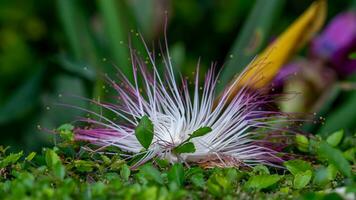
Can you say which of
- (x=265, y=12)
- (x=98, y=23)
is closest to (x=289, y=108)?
(x=265, y=12)

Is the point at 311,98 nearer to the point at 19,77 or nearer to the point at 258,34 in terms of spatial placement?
the point at 258,34

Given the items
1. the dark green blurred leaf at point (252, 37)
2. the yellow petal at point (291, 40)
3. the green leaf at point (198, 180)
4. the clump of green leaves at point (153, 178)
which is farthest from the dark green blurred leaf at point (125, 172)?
the dark green blurred leaf at point (252, 37)

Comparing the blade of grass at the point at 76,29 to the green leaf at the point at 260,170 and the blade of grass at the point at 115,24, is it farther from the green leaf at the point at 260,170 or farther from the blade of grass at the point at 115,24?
the green leaf at the point at 260,170

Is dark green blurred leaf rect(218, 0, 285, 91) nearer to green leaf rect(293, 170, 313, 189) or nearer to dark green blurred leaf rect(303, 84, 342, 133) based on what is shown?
dark green blurred leaf rect(303, 84, 342, 133)

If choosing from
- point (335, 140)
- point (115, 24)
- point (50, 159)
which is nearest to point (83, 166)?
point (50, 159)

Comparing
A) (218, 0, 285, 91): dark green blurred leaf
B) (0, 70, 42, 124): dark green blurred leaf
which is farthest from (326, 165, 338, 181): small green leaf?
(0, 70, 42, 124): dark green blurred leaf
